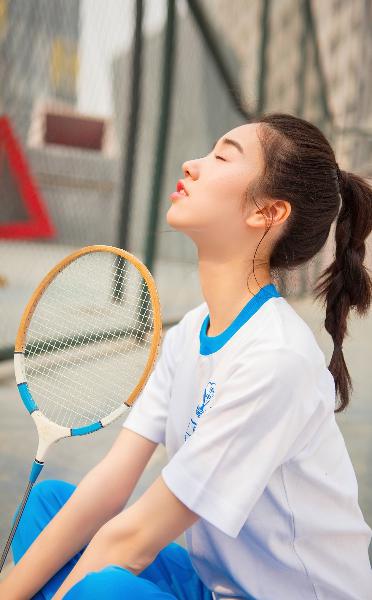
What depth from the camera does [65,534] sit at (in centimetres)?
128

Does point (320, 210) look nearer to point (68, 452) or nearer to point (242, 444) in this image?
point (242, 444)

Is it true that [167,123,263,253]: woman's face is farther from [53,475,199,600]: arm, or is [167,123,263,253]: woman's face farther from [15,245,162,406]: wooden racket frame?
[53,475,199,600]: arm

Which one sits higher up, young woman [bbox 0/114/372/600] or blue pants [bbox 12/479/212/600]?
young woman [bbox 0/114/372/600]

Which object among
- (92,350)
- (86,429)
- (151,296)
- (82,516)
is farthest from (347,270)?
(92,350)

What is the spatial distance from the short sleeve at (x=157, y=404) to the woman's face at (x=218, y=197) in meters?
0.25

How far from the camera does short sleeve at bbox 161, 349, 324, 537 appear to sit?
1.02 metres

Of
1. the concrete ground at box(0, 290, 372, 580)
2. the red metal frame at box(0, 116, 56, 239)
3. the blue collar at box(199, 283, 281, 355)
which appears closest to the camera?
the blue collar at box(199, 283, 281, 355)

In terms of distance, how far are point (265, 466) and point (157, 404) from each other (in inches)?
16.6

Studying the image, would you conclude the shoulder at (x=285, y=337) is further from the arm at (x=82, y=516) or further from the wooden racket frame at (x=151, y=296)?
the arm at (x=82, y=516)

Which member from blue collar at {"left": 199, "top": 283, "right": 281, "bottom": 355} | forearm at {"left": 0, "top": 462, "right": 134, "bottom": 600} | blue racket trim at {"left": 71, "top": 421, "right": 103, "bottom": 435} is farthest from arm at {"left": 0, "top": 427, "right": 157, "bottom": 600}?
blue collar at {"left": 199, "top": 283, "right": 281, "bottom": 355}

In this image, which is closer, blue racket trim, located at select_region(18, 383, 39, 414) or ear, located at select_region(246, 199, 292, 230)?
ear, located at select_region(246, 199, 292, 230)

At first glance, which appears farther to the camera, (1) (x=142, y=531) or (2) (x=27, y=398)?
(2) (x=27, y=398)

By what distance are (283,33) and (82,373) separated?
512 centimetres

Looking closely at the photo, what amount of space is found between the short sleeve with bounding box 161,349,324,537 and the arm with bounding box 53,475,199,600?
3 centimetres
